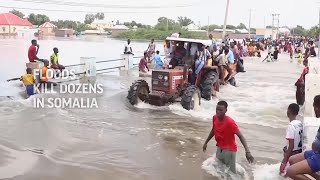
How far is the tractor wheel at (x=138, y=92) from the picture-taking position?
12357mm

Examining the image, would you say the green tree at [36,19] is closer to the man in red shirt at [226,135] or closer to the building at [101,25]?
the building at [101,25]

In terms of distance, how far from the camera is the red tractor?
11.8 meters

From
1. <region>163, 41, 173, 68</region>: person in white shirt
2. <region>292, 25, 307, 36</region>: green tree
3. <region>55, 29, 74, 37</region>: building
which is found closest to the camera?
<region>163, 41, 173, 68</region>: person in white shirt

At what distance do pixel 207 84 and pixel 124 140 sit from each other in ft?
15.8

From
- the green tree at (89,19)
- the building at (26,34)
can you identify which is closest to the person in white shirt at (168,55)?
the building at (26,34)

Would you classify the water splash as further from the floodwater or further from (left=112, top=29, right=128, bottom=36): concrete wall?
(left=112, top=29, right=128, bottom=36): concrete wall

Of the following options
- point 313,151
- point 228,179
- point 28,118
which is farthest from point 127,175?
point 28,118

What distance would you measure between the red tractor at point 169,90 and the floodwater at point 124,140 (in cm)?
25

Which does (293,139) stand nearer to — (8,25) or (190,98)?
(190,98)

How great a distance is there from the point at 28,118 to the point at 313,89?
6898 mm

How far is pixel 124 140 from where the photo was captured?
9000 mm

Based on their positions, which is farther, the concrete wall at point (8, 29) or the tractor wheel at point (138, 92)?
the concrete wall at point (8, 29)

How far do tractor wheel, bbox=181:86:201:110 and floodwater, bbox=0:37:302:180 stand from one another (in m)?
0.27

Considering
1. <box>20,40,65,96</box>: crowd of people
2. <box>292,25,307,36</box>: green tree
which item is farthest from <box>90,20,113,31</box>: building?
<box>20,40,65,96</box>: crowd of people
